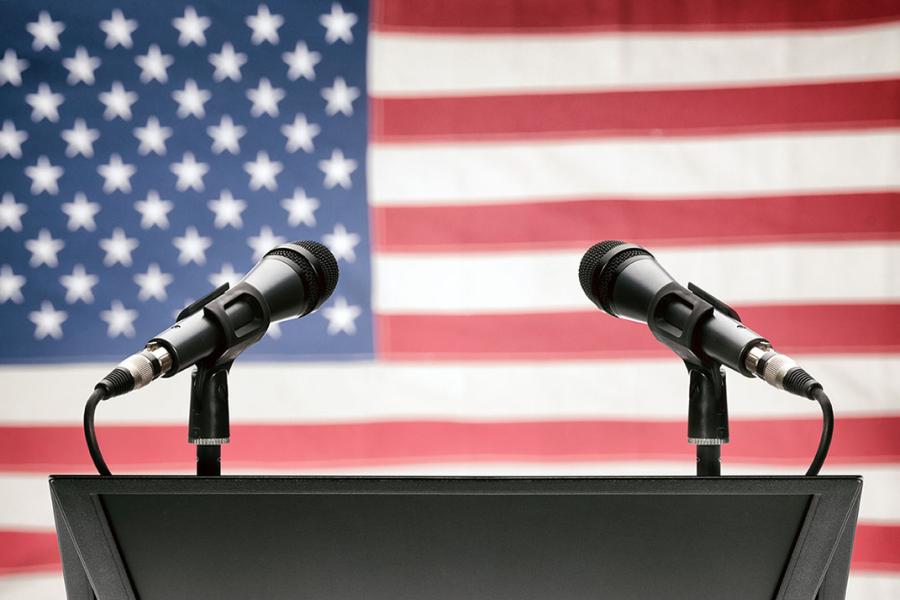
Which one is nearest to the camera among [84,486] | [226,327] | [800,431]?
[84,486]

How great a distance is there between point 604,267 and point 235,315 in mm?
467

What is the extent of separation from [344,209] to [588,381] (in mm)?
711

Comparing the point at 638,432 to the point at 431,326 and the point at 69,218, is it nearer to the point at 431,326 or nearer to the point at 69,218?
the point at 431,326

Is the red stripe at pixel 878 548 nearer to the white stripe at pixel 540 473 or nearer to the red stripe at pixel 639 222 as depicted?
the white stripe at pixel 540 473

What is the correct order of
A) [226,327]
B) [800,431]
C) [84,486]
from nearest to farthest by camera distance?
[84,486] < [226,327] < [800,431]

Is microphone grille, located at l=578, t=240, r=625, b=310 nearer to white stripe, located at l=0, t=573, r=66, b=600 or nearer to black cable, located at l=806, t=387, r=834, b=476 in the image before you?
black cable, located at l=806, t=387, r=834, b=476

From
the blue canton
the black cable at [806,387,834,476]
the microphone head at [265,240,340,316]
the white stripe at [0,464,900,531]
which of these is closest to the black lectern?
the black cable at [806,387,834,476]

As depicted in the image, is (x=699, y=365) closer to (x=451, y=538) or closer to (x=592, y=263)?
(x=592, y=263)

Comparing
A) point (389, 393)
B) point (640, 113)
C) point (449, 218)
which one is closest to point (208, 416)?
point (389, 393)

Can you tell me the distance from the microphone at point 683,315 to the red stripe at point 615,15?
3.33ft

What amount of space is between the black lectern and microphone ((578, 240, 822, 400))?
0.17m

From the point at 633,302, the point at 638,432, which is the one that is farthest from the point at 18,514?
the point at 633,302

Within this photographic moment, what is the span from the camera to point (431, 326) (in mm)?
1860

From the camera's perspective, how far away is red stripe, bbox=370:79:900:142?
1825 mm
